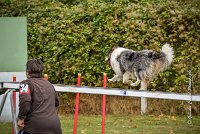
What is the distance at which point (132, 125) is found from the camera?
10594 mm

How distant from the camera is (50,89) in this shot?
5602 mm

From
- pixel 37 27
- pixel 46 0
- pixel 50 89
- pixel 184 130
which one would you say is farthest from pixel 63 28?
pixel 50 89

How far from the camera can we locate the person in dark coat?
5.39 m

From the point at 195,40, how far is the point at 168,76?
41.8 inches

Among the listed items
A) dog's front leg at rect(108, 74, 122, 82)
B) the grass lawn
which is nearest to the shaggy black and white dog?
dog's front leg at rect(108, 74, 122, 82)

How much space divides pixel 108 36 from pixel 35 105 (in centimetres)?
718

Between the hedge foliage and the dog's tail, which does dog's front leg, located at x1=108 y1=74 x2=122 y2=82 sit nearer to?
the hedge foliage

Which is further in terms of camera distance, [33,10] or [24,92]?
[33,10]

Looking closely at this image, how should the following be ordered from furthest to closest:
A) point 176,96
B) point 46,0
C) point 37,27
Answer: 1. point 46,0
2. point 37,27
3. point 176,96

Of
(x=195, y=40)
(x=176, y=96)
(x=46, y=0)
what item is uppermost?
(x=46, y=0)

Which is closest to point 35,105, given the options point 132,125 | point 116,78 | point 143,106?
point 132,125

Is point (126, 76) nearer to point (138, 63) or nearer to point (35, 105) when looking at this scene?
point (138, 63)

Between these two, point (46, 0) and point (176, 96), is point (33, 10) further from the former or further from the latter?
point (176, 96)

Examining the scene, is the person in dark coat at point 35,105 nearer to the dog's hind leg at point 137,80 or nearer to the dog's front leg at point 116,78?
the dog's hind leg at point 137,80
